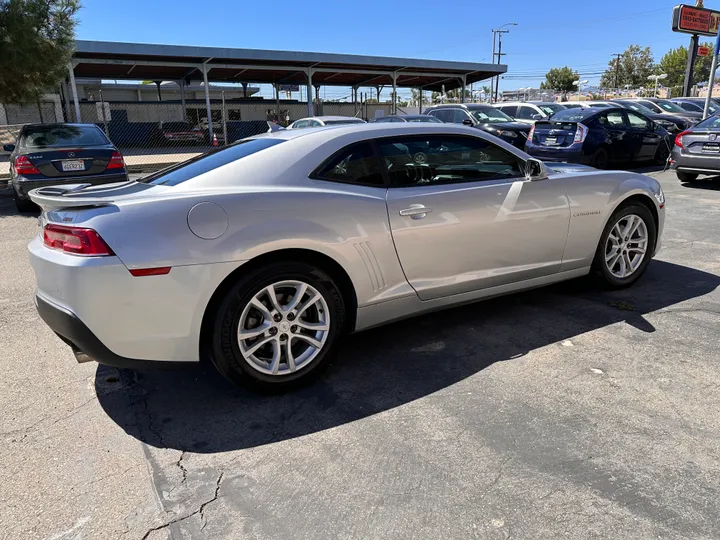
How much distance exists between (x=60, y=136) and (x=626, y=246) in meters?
8.94

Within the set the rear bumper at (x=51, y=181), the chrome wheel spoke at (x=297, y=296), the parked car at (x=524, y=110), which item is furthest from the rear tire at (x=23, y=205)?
the parked car at (x=524, y=110)

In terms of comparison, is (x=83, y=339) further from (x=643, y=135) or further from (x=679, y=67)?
(x=679, y=67)

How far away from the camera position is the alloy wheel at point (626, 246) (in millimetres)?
4656

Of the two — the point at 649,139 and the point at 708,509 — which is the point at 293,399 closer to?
the point at 708,509

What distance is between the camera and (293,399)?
3150 millimetres

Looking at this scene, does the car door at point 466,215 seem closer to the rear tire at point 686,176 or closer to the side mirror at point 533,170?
the side mirror at point 533,170

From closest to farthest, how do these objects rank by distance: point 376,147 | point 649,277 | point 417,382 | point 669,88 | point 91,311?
point 91,311 → point 417,382 → point 376,147 → point 649,277 → point 669,88

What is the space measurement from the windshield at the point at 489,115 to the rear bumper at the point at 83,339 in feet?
50.2

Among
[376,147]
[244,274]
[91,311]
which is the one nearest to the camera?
[91,311]

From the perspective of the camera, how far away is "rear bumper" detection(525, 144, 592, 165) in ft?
39.8

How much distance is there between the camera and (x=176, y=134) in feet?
83.4

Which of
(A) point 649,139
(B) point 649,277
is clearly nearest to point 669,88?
(A) point 649,139

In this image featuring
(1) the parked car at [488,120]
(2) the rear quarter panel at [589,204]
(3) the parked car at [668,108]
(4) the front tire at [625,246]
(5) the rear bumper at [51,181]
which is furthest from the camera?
(3) the parked car at [668,108]

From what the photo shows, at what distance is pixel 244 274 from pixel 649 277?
4.11m
